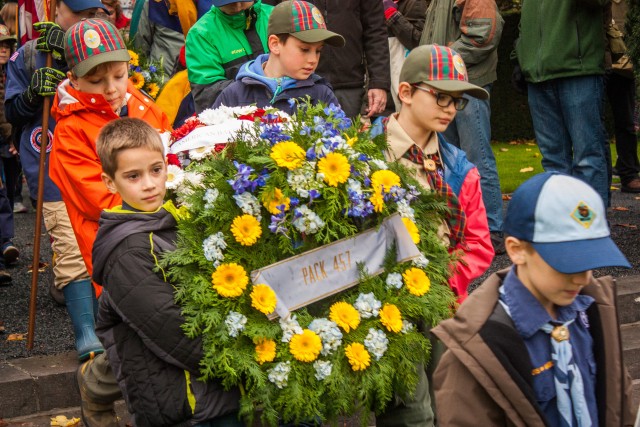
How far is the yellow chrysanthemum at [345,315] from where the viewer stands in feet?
14.0

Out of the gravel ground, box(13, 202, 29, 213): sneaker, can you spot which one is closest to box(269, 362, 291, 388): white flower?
the gravel ground

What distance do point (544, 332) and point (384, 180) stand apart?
1367 millimetres

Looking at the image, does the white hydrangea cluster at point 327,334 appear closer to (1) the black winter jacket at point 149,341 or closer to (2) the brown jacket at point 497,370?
(1) the black winter jacket at point 149,341

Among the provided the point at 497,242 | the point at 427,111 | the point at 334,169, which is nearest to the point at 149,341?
the point at 334,169

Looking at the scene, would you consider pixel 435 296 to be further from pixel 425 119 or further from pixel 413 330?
pixel 425 119

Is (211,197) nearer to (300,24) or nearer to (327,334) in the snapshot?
(327,334)

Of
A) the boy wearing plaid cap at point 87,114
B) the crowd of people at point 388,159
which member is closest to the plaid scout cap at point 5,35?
the crowd of people at point 388,159

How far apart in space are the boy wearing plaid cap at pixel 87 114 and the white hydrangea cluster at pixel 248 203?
143 centimetres

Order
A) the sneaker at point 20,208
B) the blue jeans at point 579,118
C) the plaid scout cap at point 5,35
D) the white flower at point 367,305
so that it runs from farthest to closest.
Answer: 1. the sneaker at point 20,208
2. the plaid scout cap at point 5,35
3. the blue jeans at point 579,118
4. the white flower at point 367,305

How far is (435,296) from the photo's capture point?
4.45 metres

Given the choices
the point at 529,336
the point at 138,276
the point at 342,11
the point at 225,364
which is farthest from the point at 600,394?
the point at 342,11

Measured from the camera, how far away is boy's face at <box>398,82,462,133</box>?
16.2ft

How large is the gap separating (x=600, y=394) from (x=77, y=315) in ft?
11.9

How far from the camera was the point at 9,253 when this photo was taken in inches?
345
